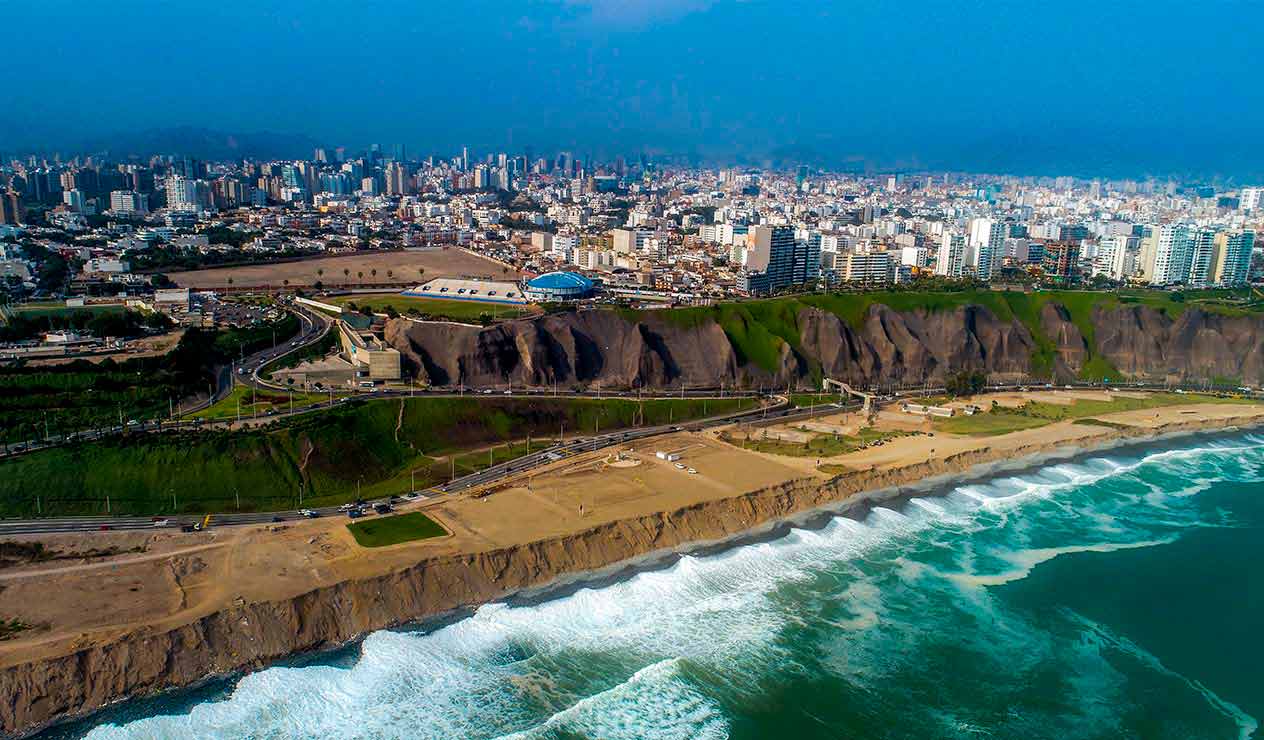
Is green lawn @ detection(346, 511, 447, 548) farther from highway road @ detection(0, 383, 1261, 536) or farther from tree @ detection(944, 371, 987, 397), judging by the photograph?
tree @ detection(944, 371, 987, 397)

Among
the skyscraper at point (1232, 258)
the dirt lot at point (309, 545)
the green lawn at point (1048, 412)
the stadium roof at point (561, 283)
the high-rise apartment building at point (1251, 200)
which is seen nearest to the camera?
the dirt lot at point (309, 545)

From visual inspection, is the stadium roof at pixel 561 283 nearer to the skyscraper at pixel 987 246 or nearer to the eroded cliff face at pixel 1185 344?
the eroded cliff face at pixel 1185 344

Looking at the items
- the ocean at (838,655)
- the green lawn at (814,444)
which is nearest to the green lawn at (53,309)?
the green lawn at (814,444)

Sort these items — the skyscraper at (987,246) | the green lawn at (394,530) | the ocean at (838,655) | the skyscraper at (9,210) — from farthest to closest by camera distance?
the skyscraper at (9,210) → the skyscraper at (987,246) → the green lawn at (394,530) → the ocean at (838,655)

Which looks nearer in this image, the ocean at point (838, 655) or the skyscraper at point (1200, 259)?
the ocean at point (838, 655)

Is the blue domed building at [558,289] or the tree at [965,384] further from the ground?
the blue domed building at [558,289]

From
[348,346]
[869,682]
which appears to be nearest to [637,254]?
[348,346]
